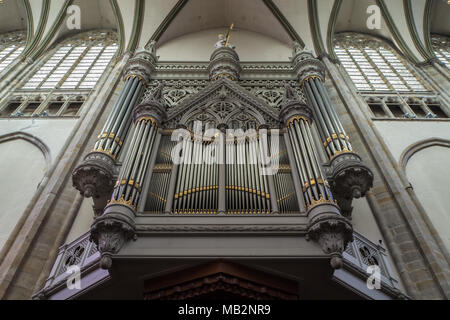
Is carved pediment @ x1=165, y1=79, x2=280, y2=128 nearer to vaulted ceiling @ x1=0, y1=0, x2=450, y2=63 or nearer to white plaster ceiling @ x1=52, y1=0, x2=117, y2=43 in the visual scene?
vaulted ceiling @ x1=0, y1=0, x2=450, y2=63

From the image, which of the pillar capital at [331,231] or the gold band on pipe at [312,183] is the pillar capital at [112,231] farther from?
the gold band on pipe at [312,183]

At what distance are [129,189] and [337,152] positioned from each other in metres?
4.11

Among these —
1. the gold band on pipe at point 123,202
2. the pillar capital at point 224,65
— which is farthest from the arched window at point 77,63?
the gold band on pipe at point 123,202

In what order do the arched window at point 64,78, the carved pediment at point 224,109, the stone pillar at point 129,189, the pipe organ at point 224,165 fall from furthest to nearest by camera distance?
the arched window at point 64,78 < the carved pediment at point 224,109 < the pipe organ at point 224,165 < the stone pillar at point 129,189

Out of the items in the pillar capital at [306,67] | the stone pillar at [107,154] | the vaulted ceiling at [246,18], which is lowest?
the stone pillar at [107,154]

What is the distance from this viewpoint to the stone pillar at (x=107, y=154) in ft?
24.8

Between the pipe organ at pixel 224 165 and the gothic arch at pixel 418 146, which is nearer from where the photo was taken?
the pipe organ at pixel 224 165

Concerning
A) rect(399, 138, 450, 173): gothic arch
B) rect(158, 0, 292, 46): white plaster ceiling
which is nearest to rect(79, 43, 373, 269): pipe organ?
rect(399, 138, 450, 173): gothic arch

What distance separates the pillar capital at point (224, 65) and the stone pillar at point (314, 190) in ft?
7.57

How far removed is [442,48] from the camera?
17.1 metres

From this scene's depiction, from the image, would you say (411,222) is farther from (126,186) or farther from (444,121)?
(126,186)

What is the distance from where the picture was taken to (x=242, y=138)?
8727 millimetres

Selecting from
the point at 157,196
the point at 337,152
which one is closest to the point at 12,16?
the point at 157,196

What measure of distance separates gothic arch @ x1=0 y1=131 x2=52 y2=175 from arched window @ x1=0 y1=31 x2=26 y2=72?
4855 millimetres
